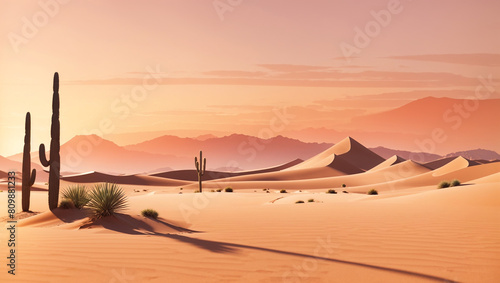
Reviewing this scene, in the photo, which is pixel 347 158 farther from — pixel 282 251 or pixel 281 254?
pixel 281 254

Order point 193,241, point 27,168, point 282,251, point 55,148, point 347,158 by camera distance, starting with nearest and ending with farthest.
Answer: point 282,251 → point 193,241 → point 55,148 → point 27,168 → point 347,158

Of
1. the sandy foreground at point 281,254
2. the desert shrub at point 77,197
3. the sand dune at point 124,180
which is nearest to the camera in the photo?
the sandy foreground at point 281,254

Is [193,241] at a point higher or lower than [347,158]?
lower

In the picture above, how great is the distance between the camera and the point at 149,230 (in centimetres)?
1609

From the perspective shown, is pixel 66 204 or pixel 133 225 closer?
pixel 133 225

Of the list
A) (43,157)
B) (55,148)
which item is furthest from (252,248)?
(55,148)

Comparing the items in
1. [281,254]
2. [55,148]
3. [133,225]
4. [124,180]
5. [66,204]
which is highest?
[124,180]

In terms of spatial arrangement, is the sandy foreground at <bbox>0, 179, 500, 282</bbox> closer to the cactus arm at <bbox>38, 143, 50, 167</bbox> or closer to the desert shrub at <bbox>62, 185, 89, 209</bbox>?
the desert shrub at <bbox>62, 185, 89, 209</bbox>

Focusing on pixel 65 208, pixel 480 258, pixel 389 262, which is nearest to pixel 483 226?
pixel 480 258

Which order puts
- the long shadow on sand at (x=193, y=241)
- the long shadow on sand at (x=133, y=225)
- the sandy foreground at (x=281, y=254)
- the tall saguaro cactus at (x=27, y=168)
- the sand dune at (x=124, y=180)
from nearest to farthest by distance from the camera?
1. the sandy foreground at (x=281, y=254)
2. the long shadow on sand at (x=193, y=241)
3. the long shadow on sand at (x=133, y=225)
4. the tall saguaro cactus at (x=27, y=168)
5. the sand dune at (x=124, y=180)

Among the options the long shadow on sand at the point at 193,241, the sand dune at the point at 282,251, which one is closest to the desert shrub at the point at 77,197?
the long shadow on sand at the point at 193,241

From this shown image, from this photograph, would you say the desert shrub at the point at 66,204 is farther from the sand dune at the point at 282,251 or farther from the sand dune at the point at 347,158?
the sand dune at the point at 347,158

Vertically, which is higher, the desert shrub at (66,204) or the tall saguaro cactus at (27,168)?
the tall saguaro cactus at (27,168)

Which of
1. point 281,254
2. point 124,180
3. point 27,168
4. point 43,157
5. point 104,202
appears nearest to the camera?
point 281,254
